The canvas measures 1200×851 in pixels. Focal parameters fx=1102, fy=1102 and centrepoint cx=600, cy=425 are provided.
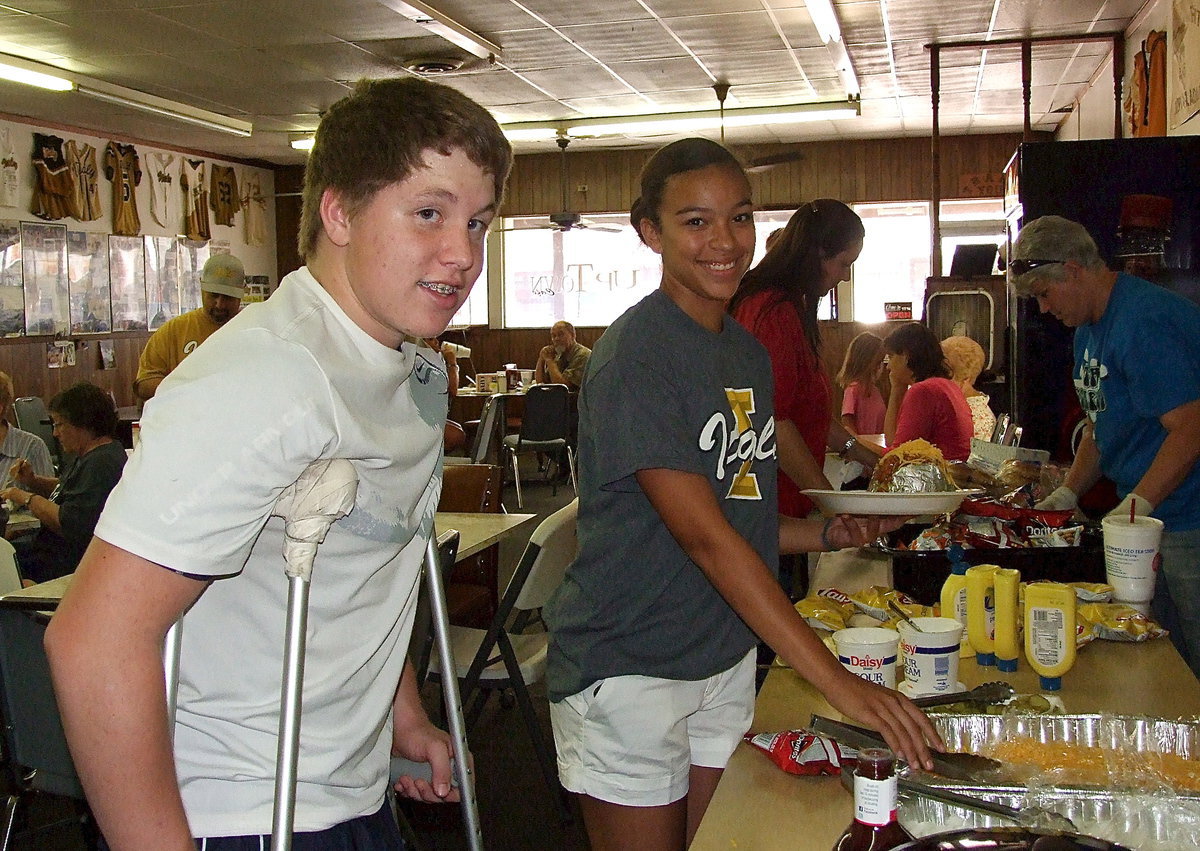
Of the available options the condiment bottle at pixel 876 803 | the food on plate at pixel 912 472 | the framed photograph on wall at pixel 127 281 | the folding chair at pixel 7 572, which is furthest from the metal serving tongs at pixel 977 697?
the framed photograph on wall at pixel 127 281

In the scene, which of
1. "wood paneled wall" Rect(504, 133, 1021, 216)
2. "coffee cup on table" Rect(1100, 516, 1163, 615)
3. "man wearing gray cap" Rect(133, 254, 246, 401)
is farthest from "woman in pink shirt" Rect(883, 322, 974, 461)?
"wood paneled wall" Rect(504, 133, 1021, 216)

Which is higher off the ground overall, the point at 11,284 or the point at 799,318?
the point at 11,284

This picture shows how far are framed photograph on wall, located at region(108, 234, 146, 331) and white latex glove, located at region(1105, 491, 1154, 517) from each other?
399 inches

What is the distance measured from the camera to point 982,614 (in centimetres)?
192

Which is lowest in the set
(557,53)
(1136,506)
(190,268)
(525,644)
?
(525,644)

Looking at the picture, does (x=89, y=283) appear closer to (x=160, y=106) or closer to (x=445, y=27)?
(x=160, y=106)

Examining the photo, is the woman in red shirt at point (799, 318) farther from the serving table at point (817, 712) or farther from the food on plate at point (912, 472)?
the serving table at point (817, 712)

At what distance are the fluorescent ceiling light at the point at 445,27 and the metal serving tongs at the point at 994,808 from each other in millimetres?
5958

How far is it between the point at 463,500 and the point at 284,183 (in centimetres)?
988

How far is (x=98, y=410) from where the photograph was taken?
4246mm

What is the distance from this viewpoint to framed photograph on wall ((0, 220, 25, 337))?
30.7 ft

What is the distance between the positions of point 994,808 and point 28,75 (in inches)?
322

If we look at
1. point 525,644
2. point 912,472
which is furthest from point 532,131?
point 912,472

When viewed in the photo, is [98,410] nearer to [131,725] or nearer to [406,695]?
[406,695]
